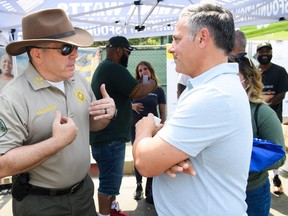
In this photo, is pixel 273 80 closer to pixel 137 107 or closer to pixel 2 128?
pixel 137 107

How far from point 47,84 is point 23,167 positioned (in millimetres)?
485

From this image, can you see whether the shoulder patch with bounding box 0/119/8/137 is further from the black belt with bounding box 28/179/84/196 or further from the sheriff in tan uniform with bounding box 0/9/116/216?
the black belt with bounding box 28/179/84/196

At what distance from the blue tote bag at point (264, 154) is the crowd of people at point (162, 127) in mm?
149

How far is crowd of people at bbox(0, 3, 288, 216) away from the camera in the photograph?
109 cm

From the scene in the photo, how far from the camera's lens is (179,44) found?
3.96ft

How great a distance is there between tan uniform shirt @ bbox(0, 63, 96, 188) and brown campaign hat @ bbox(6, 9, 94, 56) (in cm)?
16

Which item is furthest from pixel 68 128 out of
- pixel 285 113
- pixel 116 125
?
pixel 285 113

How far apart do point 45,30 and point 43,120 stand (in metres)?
0.51

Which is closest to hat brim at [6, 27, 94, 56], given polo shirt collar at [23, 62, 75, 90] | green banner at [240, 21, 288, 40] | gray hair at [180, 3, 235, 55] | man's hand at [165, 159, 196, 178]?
polo shirt collar at [23, 62, 75, 90]

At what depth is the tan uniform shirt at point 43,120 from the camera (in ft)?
4.78

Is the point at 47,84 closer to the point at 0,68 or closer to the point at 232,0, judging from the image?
the point at 232,0

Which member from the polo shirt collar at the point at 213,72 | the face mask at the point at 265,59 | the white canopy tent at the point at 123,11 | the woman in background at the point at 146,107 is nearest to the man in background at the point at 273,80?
the face mask at the point at 265,59

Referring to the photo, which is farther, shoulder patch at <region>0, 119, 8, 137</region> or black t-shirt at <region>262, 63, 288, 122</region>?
black t-shirt at <region>262, 63, 288, 122</region>

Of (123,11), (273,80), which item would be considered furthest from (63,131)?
(123,11)
